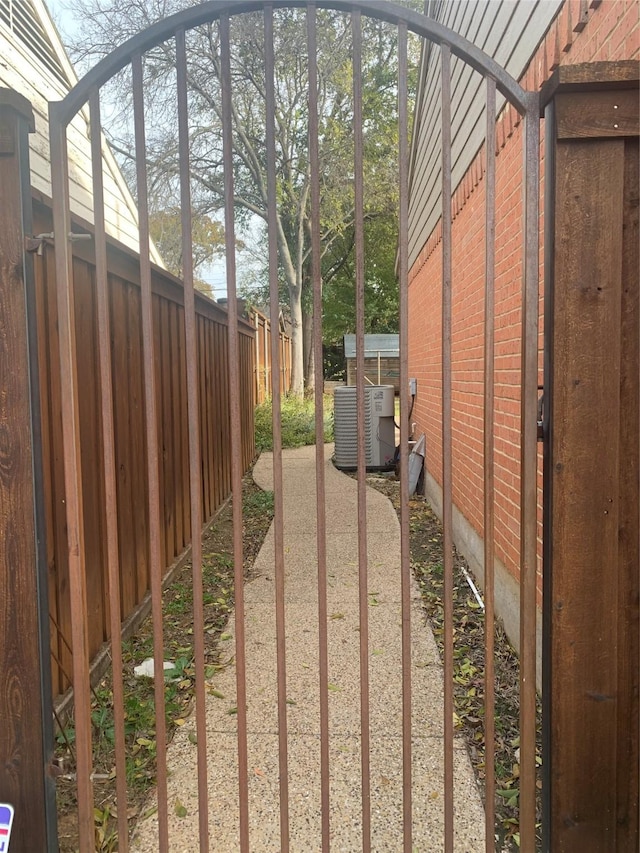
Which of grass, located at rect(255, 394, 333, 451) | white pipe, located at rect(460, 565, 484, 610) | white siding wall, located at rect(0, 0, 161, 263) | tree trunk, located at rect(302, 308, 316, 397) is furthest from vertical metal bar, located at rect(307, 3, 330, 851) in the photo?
tree trunk, located at rect(302, 308, 316, 397)

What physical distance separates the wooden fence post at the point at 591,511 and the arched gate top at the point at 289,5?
4.8 inches

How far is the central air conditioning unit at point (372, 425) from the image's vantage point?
9.47 m

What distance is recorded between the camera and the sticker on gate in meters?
1.60

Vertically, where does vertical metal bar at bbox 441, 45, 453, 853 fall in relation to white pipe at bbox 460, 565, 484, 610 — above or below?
above

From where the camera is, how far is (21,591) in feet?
5.45

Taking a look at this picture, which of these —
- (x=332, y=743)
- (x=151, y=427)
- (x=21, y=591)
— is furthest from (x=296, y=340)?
(x=21, y=591)

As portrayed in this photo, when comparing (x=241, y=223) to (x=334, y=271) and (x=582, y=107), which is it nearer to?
(x=334, y=271)

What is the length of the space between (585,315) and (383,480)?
751cm

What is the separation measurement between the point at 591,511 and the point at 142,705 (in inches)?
88.5

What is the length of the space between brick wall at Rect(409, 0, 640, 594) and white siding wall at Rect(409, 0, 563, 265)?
5.8 inches

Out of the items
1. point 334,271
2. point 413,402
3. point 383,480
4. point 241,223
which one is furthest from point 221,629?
point 334,271

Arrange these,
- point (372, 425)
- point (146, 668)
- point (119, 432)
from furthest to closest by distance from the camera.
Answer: point (372, 425) < point (119, 432) < point (146, 668)

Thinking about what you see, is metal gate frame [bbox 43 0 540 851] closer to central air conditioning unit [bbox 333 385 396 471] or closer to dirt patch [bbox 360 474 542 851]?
dirt patch [bbox 360 474 542 851]

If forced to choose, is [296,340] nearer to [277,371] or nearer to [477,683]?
[477,683]
